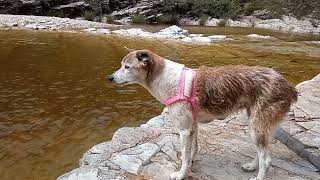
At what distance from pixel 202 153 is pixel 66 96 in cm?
684

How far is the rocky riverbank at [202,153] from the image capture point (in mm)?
6277

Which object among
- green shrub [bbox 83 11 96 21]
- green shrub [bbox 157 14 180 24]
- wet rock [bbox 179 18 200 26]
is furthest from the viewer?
wet rock [bbox 179 18 200 26]

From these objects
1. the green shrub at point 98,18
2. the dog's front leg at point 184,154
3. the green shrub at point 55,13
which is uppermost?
the dog's front leg at point 184,154

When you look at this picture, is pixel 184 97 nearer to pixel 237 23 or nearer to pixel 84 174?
pixel 84 174

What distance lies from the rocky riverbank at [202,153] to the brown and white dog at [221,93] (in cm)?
52

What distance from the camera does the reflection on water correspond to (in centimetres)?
848

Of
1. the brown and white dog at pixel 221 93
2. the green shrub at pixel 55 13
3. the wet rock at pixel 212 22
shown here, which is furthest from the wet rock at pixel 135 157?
the green shrub at pixel 55 13

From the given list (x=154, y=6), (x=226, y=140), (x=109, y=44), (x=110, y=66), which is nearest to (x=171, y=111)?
(x=226, y=140)

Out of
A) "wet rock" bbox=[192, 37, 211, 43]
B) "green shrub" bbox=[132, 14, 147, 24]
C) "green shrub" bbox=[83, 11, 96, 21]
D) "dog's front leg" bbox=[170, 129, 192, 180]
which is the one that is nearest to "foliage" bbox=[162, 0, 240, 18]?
"green shrub" bbox=[132, 14, 147, 24]

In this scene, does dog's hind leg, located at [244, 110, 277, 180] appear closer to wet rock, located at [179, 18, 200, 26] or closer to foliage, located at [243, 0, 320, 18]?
wet rock, located at [179, 18, 200, 26]

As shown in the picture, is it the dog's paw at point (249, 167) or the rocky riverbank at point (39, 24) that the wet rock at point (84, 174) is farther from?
the rocky riverbank at point (39, 24)

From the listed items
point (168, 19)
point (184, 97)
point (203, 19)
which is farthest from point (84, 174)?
point (168, 19)

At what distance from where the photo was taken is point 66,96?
1282cm

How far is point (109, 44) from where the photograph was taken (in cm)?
2488
